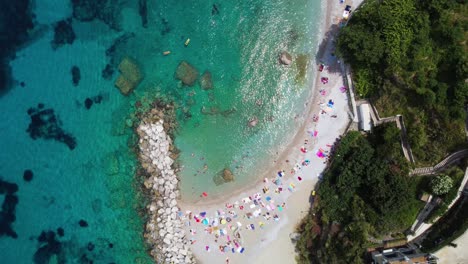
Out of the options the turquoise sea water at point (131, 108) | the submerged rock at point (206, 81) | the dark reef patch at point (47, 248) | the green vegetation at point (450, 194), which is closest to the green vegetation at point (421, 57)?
the green vegetation at point (450, 194)

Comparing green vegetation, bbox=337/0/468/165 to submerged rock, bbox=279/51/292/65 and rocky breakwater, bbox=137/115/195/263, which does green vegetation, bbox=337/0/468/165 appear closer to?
submerged rock, bbox=279/51/292/65

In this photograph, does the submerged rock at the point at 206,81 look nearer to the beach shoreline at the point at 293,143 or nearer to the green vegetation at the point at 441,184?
the beach shoreline at the point at 293,143

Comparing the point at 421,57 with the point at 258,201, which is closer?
the point at 421,57

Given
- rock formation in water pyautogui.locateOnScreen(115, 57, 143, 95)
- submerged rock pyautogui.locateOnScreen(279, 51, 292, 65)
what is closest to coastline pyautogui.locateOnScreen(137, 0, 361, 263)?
submerged rock pyautogui.locateOnScreen(279, 51, 292, 65)

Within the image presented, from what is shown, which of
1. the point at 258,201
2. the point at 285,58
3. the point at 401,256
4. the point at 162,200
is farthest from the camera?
the point at 162,200

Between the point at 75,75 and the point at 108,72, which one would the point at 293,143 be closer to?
the point at 108,72

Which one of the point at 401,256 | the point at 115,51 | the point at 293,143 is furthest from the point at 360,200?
the point at 115,51

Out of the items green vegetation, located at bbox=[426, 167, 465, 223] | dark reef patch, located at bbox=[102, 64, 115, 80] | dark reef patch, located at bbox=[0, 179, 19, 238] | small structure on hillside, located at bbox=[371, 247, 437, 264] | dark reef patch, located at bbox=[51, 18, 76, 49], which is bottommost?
small structure on hillside, located at bbox=[371, 247, 437, 264]

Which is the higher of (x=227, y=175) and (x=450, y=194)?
(x=227, y=175)
